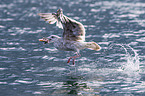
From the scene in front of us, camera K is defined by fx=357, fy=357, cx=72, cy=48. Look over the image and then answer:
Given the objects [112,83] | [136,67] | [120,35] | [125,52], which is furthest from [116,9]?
[112,83]

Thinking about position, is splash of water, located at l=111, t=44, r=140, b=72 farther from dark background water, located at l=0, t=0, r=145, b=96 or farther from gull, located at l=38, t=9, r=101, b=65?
gull, located at l=38, t=9, r=101, b=65

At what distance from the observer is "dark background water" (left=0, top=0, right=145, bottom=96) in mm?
15541

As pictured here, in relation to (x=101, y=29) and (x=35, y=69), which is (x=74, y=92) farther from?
(x=101, y=29)

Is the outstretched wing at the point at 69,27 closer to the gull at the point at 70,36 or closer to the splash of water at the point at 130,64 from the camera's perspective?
the gull at the point at 70,36

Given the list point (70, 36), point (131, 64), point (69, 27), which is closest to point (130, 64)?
point (131, 64)

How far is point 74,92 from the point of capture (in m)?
15.0

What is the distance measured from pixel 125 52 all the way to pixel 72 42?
5.48m

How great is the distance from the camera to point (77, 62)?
66.8ft

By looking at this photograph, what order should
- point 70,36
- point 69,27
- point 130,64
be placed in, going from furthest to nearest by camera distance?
point 130,64
point 70,36
point 69,27

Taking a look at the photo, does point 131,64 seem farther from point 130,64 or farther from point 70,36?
point 70,36

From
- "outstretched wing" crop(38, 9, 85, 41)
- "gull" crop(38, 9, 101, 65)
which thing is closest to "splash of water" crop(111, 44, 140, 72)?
"gull" crop(38, 9, 101, 65)

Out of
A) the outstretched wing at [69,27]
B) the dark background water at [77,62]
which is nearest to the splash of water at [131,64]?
the dark background water at [77,62]

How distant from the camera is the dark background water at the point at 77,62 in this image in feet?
51.0

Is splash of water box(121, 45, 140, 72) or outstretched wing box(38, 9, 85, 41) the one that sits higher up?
outstretched wing box(38, 9, 85, 41)
